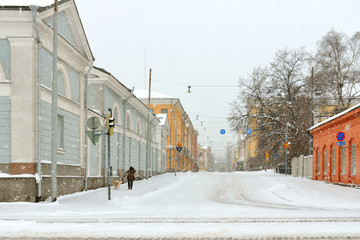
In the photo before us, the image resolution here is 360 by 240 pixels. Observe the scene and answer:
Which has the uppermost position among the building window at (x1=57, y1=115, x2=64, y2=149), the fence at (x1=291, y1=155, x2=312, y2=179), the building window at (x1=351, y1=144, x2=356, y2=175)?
the building window at (x1=57, y1=115, x2=64, y2=149)

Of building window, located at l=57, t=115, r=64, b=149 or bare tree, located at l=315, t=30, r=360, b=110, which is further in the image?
bare tree, located at l=315, t=30, r=360, b=110

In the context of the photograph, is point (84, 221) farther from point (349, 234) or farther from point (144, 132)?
point (144, 132)

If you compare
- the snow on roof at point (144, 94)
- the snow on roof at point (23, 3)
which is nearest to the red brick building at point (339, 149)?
the snow on roof at point (23, 3)

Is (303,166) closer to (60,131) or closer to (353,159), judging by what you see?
(353,159)

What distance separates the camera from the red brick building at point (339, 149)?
26.2 meters

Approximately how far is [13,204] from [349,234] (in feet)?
34.3

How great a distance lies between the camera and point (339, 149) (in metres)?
30.1

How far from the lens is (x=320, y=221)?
1070 centimetres

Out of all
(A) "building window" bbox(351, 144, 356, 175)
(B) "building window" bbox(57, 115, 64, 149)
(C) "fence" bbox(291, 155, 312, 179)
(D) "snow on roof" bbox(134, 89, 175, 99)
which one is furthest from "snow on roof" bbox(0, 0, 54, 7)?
(D) "snow on roof" bbox(134, 89, 175, 99)

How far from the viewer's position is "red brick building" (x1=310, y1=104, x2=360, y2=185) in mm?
26156

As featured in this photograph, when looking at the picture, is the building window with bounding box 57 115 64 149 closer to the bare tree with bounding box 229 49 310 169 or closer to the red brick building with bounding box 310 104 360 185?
the red brick building with bounding box 310 104 360 185

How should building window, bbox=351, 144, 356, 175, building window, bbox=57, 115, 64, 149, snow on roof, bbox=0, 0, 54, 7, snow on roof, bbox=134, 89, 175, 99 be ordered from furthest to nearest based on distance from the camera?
snow on roof, bbox=134, 89, 175, 99
building window, bbox=351, 144, 356, 175
building window, bbox=57, 115, 64, 149
snow on roof, bbox=0, 0, 54, 7

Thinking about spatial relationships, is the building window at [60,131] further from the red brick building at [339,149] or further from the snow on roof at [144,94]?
the snow on roof at [144,94]

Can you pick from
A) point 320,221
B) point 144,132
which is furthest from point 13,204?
point 144,132
